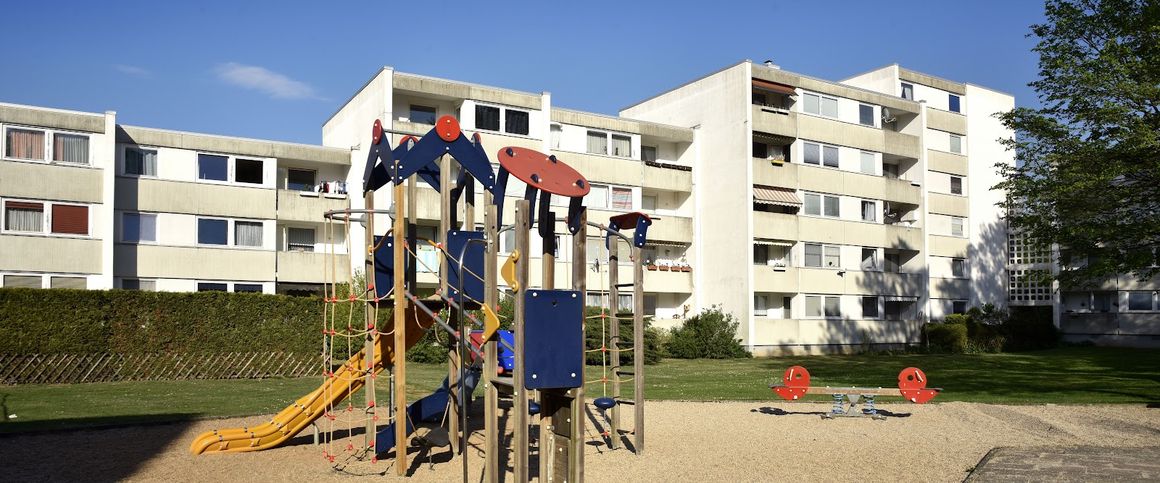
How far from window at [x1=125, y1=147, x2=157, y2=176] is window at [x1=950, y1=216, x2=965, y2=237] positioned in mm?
39435

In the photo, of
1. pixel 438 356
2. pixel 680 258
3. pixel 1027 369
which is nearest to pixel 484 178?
pixel 438 356

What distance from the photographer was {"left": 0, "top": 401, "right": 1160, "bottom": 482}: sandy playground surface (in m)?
11.7

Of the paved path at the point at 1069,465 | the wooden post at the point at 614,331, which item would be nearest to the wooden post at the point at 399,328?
the wooden post at the point at 614,331

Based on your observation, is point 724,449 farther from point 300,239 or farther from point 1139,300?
point 1139,300

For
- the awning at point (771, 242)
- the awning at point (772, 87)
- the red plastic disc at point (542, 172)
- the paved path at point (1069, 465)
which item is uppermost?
the awning at point (772, 87)

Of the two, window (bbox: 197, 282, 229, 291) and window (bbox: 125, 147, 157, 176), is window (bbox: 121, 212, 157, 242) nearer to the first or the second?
window (bbox: 125, 147, 157, 176)

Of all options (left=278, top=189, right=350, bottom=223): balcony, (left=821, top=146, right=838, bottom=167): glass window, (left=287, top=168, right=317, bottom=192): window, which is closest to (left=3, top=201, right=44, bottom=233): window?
(left=278, top=189, right=350, bottom=223): balcony

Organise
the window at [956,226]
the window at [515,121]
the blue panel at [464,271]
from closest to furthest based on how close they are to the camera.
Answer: the blue panel at [464,271] → the window at [515,121] → the window at [956,226]

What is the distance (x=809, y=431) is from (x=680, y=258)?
3109 centimetres

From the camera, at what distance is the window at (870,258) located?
49.0 m

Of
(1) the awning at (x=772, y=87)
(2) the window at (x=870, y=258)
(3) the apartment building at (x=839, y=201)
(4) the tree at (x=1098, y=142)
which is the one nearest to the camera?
(4) the tree at (x=1098, y=142)

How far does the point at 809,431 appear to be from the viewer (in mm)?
15289

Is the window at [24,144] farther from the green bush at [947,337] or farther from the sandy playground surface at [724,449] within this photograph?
the green bush at [947,337]

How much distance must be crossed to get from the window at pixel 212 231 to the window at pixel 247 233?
1.06 ft
